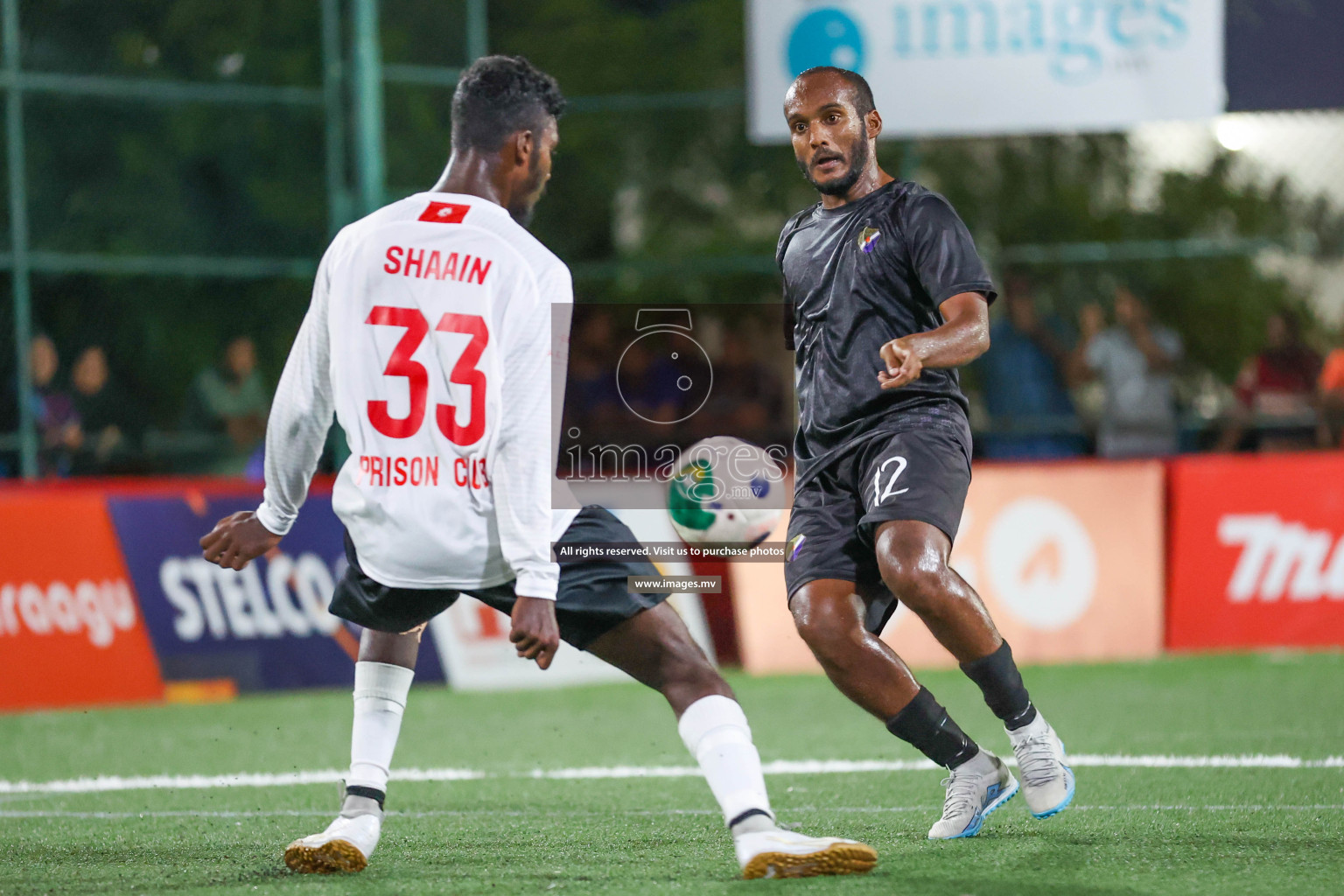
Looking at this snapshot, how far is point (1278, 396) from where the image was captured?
13.3m

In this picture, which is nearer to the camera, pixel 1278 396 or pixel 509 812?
pixel 509 812

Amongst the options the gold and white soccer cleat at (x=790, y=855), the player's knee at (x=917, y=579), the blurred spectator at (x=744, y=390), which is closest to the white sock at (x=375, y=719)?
the gold and white soccer cleat at (x=790, y=855)

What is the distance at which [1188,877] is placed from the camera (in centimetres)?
462

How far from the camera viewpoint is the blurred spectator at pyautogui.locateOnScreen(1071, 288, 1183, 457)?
13055 mm

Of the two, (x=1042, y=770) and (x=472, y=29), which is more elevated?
(x=472, y=29)

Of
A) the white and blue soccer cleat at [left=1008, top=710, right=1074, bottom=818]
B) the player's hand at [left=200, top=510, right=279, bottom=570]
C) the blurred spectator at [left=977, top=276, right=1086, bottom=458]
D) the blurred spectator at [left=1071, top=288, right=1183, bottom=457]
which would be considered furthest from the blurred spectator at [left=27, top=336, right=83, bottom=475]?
the white and blue soccer cleat at [left=1008, top=710, right=1074, bottom=818]

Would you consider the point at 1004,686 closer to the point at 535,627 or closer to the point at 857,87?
the point at 535,627

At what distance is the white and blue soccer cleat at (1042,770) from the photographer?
5293 millimetres

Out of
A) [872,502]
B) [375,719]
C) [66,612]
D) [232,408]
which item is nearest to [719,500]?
[872,502]

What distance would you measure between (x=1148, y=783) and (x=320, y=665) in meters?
5.42

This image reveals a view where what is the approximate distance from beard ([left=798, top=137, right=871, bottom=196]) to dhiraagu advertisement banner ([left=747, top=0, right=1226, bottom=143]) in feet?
24.2

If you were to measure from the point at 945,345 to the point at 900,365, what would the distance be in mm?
177

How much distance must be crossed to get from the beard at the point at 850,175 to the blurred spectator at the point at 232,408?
8076 mm

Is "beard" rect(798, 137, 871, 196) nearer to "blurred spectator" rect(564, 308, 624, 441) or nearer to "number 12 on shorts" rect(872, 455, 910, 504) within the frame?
"number 12 on shorts" rect(872, 455, 910, 504)
